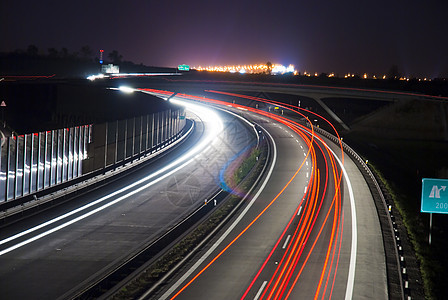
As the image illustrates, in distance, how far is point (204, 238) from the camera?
23859mm

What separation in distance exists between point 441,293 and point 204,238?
9.67m

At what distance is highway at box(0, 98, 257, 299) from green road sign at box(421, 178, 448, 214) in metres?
12.2

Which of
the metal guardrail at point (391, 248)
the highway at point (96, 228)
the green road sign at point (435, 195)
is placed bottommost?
the highway at point (96, 228)

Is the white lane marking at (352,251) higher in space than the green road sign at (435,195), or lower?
lower

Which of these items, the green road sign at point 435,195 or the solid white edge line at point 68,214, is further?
the green road sign at point 435,195

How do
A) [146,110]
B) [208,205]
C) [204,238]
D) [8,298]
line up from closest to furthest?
[8,298] < [204,238] < [208,205] < [146,110]

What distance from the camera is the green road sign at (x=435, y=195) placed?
24.8 m

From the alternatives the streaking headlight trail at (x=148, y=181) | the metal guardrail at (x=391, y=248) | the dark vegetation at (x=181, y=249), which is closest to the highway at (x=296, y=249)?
the metal guardrail at (x=391, y=248)

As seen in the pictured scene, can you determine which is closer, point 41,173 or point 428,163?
point 41,173

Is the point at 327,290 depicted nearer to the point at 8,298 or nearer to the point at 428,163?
the point at 8,298

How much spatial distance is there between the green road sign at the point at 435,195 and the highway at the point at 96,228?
39.9 ft

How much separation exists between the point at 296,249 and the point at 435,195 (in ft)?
23.4

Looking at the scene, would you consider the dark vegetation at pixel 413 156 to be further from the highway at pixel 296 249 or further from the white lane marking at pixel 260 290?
the white lane marking at pixel 260 290

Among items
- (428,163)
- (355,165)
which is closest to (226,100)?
(428,163)
